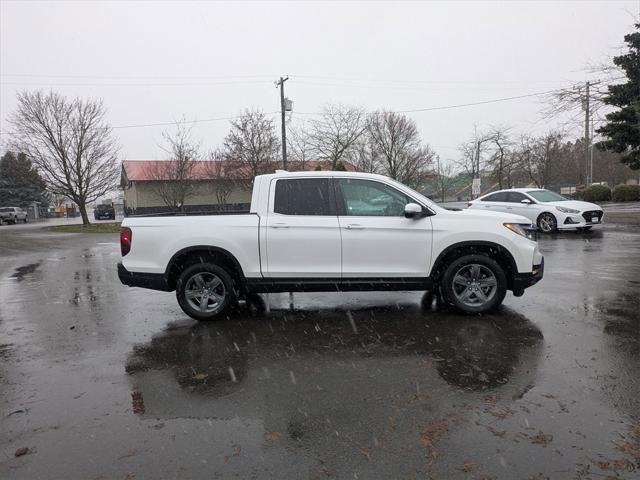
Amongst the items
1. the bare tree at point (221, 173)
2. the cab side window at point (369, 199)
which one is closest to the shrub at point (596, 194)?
the bare tree at point (221, 173)

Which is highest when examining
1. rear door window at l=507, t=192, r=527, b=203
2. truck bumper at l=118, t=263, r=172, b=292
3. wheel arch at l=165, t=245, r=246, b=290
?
rear door window at l=507, t=192, r=527, b=203

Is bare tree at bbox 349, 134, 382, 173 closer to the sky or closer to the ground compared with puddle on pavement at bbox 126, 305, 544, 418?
closer to the sky

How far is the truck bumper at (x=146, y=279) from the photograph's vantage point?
5945mm

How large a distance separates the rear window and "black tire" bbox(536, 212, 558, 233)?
41.1ft

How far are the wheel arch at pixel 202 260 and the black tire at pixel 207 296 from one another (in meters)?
0.09

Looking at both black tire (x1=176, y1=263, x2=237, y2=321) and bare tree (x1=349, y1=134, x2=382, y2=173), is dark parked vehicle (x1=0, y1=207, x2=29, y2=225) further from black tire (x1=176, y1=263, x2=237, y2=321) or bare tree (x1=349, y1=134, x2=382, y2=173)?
black tire (x1=176, y1=263, x2=237, y2=321)

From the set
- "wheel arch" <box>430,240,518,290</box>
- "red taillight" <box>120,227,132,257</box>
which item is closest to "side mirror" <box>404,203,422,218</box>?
"wheel arch" <box>430,240,518,290</box>

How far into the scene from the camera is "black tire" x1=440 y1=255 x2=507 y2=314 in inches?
230

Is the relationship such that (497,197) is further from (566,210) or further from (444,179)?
(444,179)

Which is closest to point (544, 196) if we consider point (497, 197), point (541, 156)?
point (497, 197)

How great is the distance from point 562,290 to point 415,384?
449 centimetres

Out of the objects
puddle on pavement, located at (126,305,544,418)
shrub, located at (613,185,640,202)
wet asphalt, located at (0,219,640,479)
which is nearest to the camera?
wet asphalt, located at (0,219,640,479)

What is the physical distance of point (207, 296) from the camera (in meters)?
6.01

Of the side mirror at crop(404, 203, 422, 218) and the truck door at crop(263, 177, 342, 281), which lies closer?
the side mirror at crop(404, 203, 422, 218)
